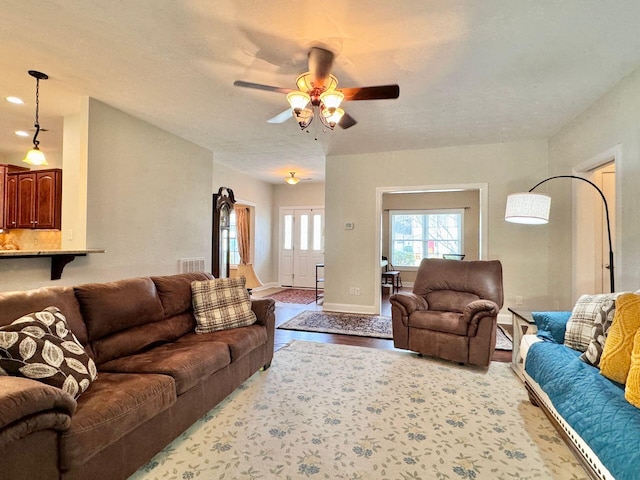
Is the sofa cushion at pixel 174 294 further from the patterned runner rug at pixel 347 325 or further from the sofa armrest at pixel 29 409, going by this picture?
the patterned runner rug at pixel 347 325

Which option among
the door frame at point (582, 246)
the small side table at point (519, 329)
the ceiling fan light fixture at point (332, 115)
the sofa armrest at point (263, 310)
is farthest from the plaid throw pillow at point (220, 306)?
the door frame at point (582, 246)

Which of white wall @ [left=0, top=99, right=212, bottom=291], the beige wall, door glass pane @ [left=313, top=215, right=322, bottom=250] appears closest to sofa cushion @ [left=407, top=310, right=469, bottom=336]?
white wall @ [left=0, top=99, right=212, bottom=291]

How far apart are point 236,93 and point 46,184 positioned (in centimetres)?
277

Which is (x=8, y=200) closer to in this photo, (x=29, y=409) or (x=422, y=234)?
(x=29, y=409)

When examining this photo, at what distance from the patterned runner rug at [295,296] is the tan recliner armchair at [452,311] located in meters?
2.97

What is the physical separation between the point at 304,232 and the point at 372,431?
6351 millimetres

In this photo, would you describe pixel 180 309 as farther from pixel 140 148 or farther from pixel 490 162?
pixel 490 162

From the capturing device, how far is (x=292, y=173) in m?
6.55

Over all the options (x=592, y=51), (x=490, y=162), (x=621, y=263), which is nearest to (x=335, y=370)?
(x=621, y=263)

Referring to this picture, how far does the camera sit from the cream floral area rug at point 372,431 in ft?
5.61

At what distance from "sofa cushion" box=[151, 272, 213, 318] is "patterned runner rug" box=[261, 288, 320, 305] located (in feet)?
11.6

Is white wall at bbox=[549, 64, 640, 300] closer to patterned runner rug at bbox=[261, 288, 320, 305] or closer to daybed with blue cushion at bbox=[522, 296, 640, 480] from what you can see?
daybed with blue cushion at bbox=[522, 296, 640, 480]

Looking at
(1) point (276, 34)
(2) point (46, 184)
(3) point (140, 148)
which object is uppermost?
(1) point (276, 34)

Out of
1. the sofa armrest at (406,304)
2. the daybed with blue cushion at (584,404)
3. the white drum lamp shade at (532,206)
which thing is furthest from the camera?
the sofa armrest at (406,304)
